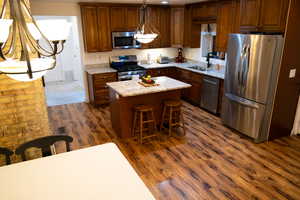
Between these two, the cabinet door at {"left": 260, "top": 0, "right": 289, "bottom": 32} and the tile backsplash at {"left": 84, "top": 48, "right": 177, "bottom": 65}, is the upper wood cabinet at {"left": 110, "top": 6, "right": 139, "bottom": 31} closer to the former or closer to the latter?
the tile backsplash at {"left": 84, "top": 48, "right": 177, "bottom": 65}

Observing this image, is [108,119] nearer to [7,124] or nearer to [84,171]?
[7,124]

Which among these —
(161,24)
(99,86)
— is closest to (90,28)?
(99,86)

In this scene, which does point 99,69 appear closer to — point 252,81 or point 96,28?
point 96,28

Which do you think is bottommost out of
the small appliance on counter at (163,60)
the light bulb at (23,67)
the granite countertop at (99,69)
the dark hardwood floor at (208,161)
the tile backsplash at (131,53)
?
the dark hardwood floor at (208,161)

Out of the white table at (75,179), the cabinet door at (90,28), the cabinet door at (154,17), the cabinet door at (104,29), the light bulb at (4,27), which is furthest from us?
the cabinet door at (154,17)

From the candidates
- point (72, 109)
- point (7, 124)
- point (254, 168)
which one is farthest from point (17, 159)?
point (254, 168)

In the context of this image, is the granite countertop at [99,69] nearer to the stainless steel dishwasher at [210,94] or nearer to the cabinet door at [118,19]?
the cabinet door at [118,19]

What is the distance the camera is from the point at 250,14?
12.3ft

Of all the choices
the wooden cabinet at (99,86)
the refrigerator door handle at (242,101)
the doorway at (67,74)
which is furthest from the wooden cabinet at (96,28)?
the refrigerator door handle at (242,101)

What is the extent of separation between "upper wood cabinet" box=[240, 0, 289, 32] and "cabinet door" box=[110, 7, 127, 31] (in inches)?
112

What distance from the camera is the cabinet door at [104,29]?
208 inches

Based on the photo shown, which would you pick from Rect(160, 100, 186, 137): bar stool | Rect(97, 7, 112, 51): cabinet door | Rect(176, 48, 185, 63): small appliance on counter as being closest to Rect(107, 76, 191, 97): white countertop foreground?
Rect(160, 100, 186, 137): bar stool

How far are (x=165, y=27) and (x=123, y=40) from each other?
133 centimetres

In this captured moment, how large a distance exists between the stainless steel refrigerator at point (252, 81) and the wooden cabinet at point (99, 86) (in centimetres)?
279
